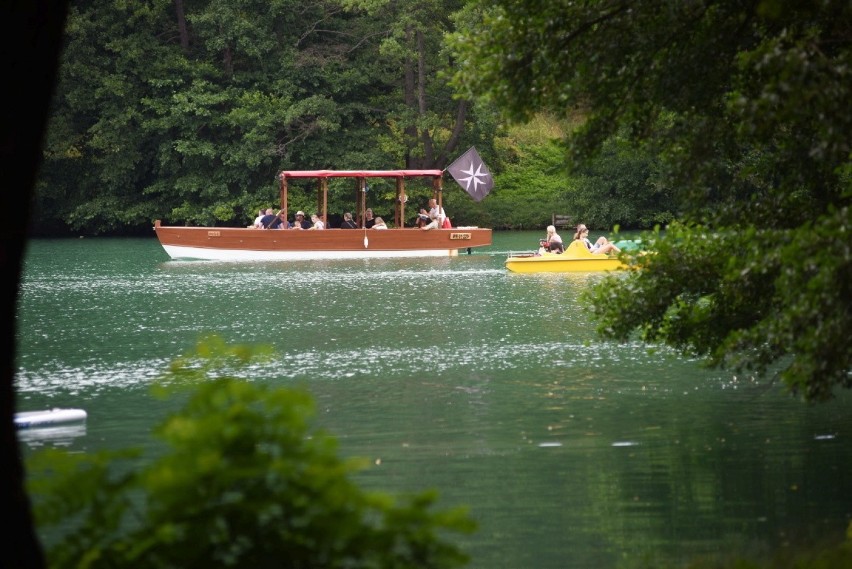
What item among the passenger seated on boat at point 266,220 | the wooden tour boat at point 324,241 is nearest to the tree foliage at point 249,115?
the passenger seated on boat at point 266,220

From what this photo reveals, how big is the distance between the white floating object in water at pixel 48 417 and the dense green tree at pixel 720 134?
15.9 ft

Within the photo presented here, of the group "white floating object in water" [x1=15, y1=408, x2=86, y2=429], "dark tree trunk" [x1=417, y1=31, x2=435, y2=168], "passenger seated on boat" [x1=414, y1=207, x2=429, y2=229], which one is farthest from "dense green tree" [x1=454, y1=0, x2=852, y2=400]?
"dark tree trunk" [x1=417, y1=31, x2=435, y2=168]

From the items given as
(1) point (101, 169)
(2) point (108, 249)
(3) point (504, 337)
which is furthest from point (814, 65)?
(1) point (101, 169)

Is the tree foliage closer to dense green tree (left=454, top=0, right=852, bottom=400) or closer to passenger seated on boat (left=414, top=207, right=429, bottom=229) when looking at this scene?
passenger seated on boat (left=414, top=207, right=429, bottom=229)

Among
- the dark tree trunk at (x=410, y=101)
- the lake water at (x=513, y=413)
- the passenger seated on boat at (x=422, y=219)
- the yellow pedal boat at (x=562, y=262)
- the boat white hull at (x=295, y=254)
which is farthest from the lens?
the dark tree trunk at (x=410, y=101)

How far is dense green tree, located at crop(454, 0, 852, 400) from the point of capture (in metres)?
9.21

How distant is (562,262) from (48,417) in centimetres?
2274

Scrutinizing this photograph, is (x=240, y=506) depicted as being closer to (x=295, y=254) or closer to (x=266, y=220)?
(x=295, y=254)

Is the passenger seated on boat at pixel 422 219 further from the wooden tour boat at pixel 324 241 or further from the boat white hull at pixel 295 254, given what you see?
the boat white hull at pixel 295 254

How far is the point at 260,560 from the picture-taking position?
4730mm

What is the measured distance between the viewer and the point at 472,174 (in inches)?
1941

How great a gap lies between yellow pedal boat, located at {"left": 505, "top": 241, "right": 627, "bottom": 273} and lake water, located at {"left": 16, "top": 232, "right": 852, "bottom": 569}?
585cm

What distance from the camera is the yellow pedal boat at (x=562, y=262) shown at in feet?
114

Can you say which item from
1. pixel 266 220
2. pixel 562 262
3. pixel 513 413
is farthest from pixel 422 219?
pixel 513 413
